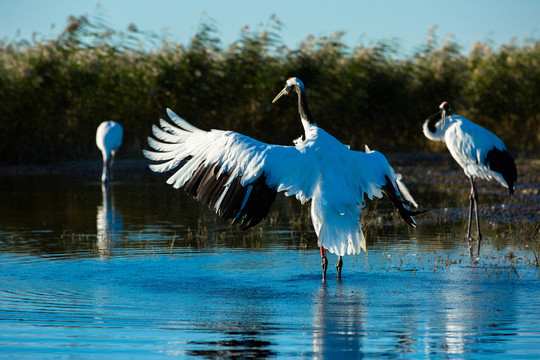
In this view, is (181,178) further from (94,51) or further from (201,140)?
(94,51)

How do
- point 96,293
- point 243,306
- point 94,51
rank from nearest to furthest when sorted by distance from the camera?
point 243,306 < point 96,293 < point 94,51

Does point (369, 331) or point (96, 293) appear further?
point (96, 293)

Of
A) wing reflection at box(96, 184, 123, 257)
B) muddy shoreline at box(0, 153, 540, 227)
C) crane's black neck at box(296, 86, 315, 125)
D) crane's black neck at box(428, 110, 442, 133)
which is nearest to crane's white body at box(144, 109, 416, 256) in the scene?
crane's black neck at box(296, 86, 315, 125)

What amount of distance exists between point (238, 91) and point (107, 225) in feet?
37.5

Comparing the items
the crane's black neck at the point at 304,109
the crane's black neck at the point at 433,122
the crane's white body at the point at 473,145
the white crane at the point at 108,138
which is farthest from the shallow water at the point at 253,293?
the white crane at the point at 108,138

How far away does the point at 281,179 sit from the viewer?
7.10 metres

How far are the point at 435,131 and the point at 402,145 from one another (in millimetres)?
11429

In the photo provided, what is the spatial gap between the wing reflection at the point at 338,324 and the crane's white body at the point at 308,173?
1.70 feet

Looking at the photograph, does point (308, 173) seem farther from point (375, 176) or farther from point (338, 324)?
point (338, 324)

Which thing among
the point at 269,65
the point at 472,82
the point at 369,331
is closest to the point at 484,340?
the point at 369,331

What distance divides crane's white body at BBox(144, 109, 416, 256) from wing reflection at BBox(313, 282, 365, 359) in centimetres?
52

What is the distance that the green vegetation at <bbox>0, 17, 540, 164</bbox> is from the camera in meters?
21.6

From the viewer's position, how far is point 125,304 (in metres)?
6.36

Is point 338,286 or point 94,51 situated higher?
point 94,51
